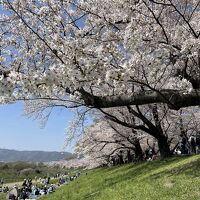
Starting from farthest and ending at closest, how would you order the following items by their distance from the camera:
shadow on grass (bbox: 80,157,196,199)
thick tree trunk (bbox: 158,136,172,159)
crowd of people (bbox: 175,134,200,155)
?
crowd of people (bbox: 175,134,200,155) → thick tree trunk (bbox: 158,136,172,159) → shadow on grass (bbox: 80,157,196,199)

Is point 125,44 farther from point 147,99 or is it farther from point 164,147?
point 164,147

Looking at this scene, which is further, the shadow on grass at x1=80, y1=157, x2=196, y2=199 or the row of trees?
the shadow on grass at x1=80, y1=157, x2=196, y2=199

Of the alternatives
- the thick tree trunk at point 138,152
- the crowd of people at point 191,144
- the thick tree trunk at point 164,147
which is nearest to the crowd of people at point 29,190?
the thick tree trunk at point 138,152

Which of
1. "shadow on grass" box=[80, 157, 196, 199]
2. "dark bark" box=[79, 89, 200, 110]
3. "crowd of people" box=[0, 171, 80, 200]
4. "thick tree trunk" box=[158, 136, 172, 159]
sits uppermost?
"dark bark" box=[79, 89, 200, 110]

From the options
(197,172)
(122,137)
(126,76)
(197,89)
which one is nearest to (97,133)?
(122,137)

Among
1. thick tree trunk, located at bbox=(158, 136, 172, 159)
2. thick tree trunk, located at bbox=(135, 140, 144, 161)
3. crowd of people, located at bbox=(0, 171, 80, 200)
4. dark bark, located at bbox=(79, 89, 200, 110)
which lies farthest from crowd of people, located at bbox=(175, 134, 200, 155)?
dark bark, located at bbox=(79, 89, 200, 110)

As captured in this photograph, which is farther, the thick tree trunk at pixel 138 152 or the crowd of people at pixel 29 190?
the crowd of people at pixel 29 190

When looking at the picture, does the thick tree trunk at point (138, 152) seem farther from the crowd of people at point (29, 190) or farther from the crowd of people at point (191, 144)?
the crowd of people at point (29, 190)

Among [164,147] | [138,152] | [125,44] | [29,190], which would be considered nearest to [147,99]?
[125,44]

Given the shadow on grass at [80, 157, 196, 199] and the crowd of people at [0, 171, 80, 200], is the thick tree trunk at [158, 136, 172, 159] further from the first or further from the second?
the crowd of people at [0, 171, 80, 200]

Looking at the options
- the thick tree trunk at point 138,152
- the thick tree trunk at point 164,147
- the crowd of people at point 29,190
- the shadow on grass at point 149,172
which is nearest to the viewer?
the shadow on grass at point 149,172

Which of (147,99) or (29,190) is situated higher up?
(147,99)

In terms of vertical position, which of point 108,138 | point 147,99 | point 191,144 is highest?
point 108,138

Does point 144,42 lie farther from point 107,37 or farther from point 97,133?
point 97,133
